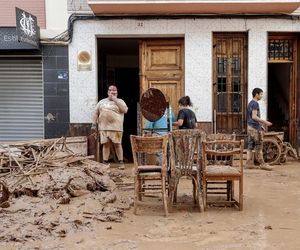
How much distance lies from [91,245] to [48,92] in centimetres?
699

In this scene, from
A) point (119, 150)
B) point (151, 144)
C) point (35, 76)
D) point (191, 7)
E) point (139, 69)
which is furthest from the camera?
point (35, 76)

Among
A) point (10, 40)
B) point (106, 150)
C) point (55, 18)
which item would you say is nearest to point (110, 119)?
point (106, 150)

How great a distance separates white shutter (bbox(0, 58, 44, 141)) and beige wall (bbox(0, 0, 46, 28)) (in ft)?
3.34

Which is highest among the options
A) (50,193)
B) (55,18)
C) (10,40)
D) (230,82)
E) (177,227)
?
(55,18)

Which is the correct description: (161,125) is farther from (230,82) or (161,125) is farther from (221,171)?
(230,82)

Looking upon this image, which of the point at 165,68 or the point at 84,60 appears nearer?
the point at 84,60

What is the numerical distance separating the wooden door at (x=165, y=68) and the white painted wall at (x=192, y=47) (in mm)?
281

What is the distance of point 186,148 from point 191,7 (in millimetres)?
5144

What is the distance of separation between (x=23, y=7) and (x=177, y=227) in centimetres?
781

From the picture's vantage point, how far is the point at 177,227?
5559mm

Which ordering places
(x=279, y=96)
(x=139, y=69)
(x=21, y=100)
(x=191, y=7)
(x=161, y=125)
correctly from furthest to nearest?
(x=279, y=96) < (x=21, y=100) < (x=139, y=69) < (x=191, y=7) < (x=161, y=125)

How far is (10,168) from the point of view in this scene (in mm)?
7359

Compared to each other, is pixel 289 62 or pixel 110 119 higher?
pixel 289 62

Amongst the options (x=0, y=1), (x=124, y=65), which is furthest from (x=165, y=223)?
(x=124, y=65)
